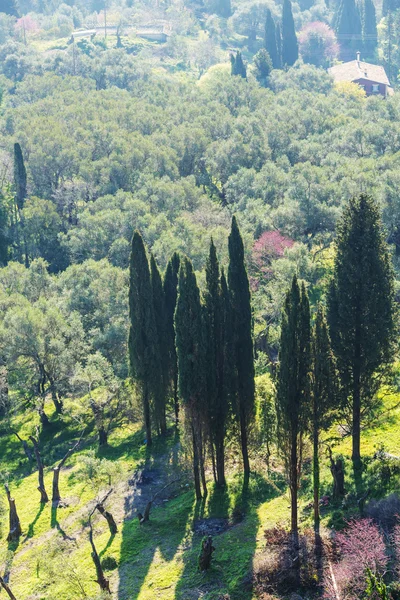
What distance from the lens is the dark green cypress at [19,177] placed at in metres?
93.7

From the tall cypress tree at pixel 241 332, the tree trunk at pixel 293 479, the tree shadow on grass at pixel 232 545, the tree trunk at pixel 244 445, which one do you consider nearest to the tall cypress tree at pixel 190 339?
the tall cypress tree at pixel 241 332

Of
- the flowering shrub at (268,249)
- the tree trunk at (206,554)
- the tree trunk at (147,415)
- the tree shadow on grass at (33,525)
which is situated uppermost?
the flowering shrub at (268,249)

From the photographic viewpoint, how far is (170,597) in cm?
2975

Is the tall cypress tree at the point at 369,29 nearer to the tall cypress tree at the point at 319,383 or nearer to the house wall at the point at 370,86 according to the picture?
the house wall at the point at 370,86

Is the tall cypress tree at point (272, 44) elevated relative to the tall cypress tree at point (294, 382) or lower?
elevated

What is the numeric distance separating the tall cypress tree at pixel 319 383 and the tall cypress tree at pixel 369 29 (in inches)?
7066

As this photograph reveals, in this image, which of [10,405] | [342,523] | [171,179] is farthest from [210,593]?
[171,179]

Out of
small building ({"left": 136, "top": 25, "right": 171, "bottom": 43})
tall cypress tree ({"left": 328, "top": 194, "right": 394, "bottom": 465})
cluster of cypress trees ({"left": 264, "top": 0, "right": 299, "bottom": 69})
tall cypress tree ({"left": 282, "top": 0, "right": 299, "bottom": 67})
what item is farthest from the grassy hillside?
small building ({"left": 136, "top": 25, "right": 171, "bottom": 43})

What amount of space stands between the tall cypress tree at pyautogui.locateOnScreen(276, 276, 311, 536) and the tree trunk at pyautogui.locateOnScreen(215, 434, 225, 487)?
25.4 feet

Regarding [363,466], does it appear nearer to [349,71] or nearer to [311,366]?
[311,366]

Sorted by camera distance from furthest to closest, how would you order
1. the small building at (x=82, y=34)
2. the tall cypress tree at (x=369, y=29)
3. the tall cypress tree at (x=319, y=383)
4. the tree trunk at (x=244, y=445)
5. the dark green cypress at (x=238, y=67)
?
the tall cypress tree at (x=369, y=29)
the small building at (x=82, y=34)
the dark green cypress at (x=238, y=67)
the tree trunk at (x=244, y=445)
the tall cypress tree at (x=319, y=383)

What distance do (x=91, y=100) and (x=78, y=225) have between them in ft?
134

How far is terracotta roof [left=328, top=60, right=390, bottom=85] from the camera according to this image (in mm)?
147962

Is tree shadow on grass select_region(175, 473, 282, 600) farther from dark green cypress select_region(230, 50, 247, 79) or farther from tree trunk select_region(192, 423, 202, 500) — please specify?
dark green cypress select_region(230, 50, 247, 79)
